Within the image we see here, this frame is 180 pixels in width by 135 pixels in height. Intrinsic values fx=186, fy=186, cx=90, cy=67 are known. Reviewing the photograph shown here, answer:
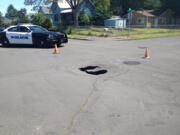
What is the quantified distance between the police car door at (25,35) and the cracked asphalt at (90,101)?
20.5 ft

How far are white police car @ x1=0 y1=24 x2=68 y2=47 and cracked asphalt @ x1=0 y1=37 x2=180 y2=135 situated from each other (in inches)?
225

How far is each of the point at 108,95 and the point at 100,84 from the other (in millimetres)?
855

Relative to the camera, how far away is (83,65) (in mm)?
8055

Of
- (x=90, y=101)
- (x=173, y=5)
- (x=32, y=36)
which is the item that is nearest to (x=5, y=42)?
(x=32, y=36)

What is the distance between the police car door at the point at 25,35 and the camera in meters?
13.3

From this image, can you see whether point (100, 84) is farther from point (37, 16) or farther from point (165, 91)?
point (37, 16)

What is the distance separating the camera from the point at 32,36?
13.2 metres

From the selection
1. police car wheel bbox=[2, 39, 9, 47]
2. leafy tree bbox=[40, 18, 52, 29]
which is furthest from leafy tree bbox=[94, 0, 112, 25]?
police car wheel bbox=[2, 39, 9, 47]

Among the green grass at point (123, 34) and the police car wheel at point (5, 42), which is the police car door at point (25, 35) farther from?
the green grass at point (123, 34)

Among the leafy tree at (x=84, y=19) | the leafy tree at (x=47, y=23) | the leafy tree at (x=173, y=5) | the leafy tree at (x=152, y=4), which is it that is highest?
the leafy tree at (x=152, y=4)

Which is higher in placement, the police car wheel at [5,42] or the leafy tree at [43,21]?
the leafy tree at [43,21]

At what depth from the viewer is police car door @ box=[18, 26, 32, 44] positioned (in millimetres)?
13285

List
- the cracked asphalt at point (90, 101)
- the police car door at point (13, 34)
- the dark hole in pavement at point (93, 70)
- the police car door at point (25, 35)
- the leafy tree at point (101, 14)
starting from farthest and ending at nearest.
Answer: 1. the leafy tree at point (101, 14)
2. the police car door at point (13, 34)
3. the police car door at point (25, 35)
4. the dark hole in pavement at point (93, 70)
5. the cracked asphalt at point (90, 101)

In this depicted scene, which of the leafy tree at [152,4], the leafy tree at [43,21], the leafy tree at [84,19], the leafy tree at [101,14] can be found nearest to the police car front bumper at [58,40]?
the leafy tree at [43,21]
